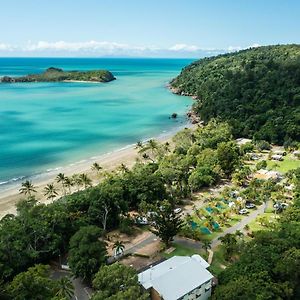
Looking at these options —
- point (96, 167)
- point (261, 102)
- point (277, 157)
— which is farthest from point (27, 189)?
point (261, 102)

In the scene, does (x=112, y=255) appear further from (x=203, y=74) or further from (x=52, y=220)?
(x=203, y=74)

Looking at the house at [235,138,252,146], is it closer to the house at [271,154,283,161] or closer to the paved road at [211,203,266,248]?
the house at [271,154,283,161]

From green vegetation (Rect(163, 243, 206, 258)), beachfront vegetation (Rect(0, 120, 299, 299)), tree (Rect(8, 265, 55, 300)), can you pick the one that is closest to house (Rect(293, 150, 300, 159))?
beachfront vegetation (Rect(0, 120, 299, 299))

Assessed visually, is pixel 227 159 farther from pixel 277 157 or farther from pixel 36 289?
pixel 36 289

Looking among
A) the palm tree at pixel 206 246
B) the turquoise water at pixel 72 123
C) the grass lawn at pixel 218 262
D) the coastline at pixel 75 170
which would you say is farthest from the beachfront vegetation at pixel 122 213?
the turquoise water at pixel 72 123

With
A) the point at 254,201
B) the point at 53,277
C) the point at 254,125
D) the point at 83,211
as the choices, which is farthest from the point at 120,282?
the point at 254,125

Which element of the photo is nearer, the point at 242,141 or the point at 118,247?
the point at 118,247
